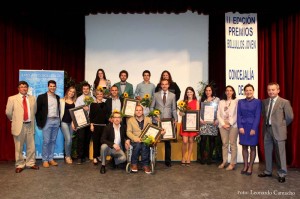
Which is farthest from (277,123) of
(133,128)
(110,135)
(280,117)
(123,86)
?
(123,86)

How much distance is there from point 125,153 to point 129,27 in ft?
12.4

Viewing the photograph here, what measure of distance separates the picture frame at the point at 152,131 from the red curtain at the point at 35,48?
3.26 meters

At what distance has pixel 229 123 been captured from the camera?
584cm

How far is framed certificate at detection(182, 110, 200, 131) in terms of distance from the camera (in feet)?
20.2

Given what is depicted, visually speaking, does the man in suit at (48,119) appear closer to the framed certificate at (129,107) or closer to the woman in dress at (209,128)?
the framed certificate at (129,107)

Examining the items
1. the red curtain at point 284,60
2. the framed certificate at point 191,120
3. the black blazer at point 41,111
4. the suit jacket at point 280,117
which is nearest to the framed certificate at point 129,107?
the framed certificate at point 191,120

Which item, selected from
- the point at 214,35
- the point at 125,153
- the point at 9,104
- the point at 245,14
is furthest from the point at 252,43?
the point at 9,104

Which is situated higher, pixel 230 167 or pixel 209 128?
pixel 209 128

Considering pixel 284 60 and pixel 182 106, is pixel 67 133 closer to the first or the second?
pixel 182 106

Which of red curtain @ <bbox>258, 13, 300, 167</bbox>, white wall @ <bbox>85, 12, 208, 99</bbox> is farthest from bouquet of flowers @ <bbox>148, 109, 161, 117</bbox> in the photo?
red curtain @ <bbox>258, 13, 300, 167</bbox>

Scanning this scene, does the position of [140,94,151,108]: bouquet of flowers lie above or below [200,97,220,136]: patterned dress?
above

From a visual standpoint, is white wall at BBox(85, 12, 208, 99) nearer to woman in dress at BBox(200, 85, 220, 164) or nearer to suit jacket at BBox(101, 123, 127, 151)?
woman in dress at BBox(200, 85, 220, 164)

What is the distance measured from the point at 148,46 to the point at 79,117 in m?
2.99

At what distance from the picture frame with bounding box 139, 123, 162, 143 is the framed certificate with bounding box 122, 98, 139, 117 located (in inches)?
26.7
